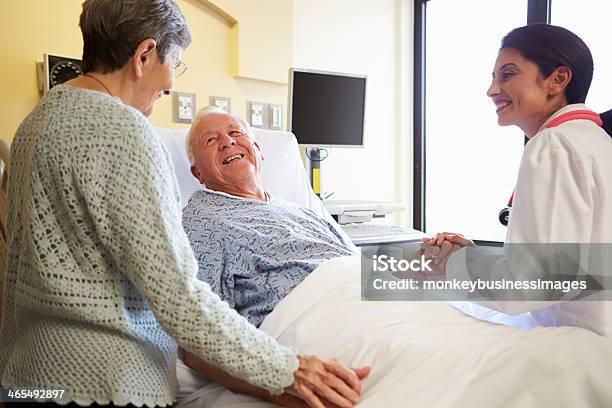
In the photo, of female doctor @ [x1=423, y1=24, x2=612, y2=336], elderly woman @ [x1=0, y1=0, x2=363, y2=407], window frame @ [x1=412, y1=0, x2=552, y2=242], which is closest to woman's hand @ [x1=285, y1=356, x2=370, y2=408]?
elderly woman @ [x1=0, y1=0, x2=363, y2=407]

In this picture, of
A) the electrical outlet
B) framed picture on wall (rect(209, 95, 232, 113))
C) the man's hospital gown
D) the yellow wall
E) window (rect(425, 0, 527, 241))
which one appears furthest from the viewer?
window (rect(425, 0, 527, 241))

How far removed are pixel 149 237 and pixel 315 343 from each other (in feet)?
1.55

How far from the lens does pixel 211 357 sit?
0.81 meters

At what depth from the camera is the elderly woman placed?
79 centimetres

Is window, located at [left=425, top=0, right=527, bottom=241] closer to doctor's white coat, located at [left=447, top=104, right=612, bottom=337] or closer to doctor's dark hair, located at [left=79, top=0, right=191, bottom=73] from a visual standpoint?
doctor's white coat, located at [left=447, top=104, right=612, bottom=337]

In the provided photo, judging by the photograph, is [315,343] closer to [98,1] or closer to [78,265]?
[78,265]

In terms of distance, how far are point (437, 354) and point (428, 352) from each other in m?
0.02

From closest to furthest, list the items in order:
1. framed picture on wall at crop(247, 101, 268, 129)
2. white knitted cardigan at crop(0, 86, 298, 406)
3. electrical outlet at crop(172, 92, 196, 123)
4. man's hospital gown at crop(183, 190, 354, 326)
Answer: white knitted cardigan at crop(0, 86, 298, 406)
man's hospital gown at crop(183, 190, 354, 326)
electrical outlet at crop(172, 92, 196, 123)
framed picture on wall at crop(247, 101, 268, 129)

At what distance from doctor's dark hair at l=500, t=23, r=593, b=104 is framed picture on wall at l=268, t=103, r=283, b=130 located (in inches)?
63.7

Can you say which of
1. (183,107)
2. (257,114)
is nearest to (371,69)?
(257,114)

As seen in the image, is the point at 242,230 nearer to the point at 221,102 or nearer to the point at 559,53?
the point at 559,53

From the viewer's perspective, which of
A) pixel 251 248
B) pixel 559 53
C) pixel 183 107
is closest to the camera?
pixel 559 53

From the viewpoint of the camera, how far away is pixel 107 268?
0.82 meters

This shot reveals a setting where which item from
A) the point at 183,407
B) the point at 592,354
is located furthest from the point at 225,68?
the point at 592,354
